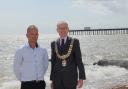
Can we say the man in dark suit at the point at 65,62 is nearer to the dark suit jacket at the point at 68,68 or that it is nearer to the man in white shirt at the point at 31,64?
the dark suit jacket at the point at 68,68

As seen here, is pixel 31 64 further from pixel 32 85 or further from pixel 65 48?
pixel 65 48

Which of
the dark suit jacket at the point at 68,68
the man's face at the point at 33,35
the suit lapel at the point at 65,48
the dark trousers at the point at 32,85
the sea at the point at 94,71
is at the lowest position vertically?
the sea at the point at 94,71

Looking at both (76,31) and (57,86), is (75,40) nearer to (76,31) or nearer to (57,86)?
(57,86)

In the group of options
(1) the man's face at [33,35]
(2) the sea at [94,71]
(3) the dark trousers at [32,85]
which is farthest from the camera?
(2) the sea at [94,71]

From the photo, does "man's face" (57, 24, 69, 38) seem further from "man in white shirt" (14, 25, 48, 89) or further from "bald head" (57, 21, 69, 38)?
"man in white shirt" (14, 25, 48, 89)

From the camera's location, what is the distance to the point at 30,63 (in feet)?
21.2

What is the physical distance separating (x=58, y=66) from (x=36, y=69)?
346mm

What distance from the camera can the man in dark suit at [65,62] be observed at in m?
6.52

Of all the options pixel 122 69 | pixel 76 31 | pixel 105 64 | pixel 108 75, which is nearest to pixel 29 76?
pixel 108 75

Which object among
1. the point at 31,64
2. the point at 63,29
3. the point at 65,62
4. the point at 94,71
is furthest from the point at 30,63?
the point at 94,71

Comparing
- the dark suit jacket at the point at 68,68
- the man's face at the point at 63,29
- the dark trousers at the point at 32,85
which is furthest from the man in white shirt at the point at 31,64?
the man's face at the point at 63,29

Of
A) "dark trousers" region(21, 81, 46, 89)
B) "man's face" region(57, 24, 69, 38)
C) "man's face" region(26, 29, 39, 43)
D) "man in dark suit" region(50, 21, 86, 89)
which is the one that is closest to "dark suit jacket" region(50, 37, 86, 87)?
"man in dark suit" region(50, 21, 86, 89)

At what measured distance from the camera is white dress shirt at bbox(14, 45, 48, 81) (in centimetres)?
644

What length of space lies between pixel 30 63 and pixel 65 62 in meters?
0.54
